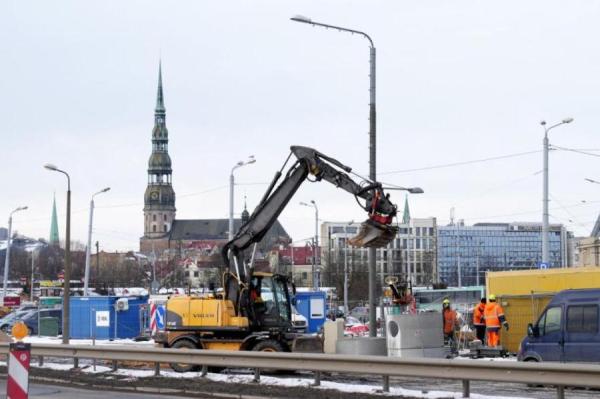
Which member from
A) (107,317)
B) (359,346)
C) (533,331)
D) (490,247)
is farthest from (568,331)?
Answer: (490,247)

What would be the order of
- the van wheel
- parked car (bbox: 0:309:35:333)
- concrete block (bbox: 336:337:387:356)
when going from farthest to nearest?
parked car (bbox: 0:309:35:333), the van wheel, concrete block (bbox: 336:337:387:356)

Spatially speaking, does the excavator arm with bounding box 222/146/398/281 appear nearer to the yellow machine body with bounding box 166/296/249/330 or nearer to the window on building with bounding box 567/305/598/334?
the yellow machine body with bounding box 166/296/249/330

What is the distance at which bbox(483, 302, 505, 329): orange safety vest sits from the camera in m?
26.7

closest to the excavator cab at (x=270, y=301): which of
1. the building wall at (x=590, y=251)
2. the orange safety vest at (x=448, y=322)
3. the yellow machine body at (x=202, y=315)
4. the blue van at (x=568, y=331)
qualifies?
the yellow machine body at (x=202, y=315)

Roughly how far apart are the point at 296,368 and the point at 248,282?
16.9 feet

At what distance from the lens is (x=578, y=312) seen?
2041 centimetres

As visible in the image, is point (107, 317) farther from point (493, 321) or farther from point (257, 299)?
point (493, 321)

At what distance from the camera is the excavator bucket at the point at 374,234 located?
23.1 m

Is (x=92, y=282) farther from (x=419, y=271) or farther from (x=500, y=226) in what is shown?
(x=500, y=226)

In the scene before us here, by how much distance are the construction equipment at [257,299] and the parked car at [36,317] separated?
2274 centimetres

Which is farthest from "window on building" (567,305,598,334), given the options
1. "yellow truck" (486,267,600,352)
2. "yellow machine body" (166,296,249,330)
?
"yellow machine body" (166,296,249,330)

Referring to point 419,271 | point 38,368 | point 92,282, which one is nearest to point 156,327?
point 38,368

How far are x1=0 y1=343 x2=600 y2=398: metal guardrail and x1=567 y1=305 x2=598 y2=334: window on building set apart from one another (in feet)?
13.1

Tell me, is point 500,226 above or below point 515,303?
above
